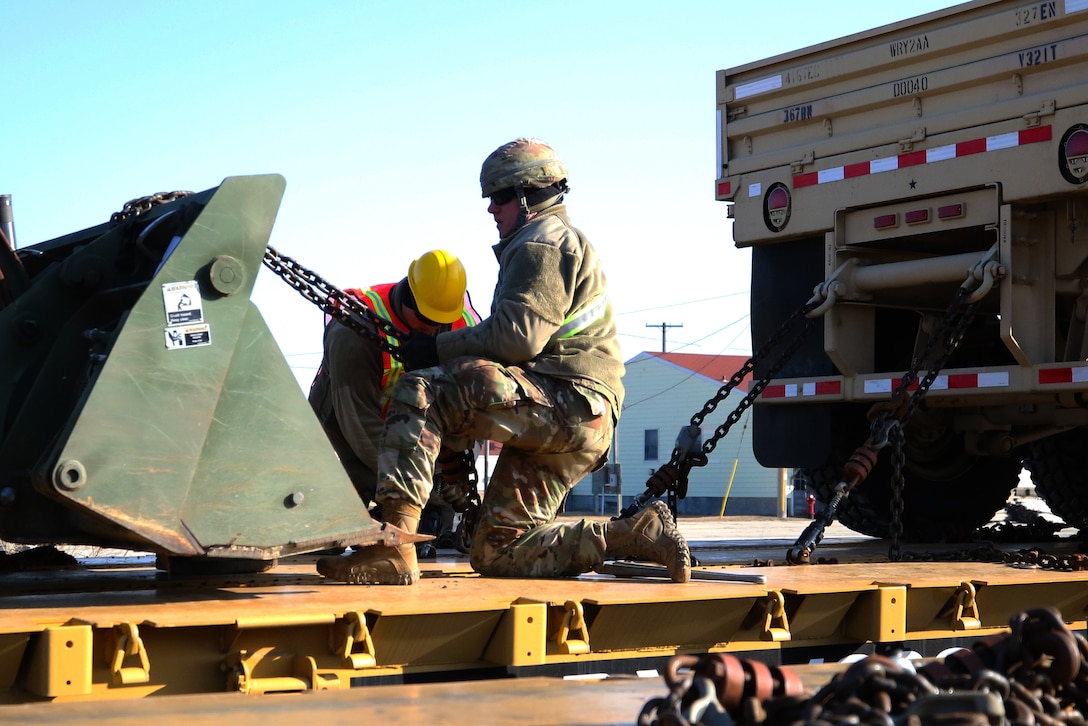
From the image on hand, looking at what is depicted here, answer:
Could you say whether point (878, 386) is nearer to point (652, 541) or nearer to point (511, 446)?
point (652, 541)

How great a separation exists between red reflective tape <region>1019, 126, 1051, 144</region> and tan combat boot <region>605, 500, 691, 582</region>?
9.45 feet

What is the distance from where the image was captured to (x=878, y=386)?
23.8 ft

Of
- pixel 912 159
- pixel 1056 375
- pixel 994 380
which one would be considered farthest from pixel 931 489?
pixel 912 159

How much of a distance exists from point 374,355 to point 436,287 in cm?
45

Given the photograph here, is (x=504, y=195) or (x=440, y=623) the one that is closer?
(x=440, y=623)

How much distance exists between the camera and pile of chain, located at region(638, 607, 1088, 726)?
237cm

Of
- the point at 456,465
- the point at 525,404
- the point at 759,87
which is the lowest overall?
the point at 456,465

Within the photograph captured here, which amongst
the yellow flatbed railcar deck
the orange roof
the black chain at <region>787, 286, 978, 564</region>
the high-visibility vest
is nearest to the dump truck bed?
the black chain at <region>787, 286, 978, 564</region>

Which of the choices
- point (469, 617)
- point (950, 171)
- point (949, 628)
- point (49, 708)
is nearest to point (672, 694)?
point (49, 708)

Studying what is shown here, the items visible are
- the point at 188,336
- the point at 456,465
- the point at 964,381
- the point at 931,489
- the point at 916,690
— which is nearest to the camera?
the point at 916,690

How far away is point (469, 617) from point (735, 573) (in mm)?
1456

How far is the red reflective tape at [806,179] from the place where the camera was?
7.56m

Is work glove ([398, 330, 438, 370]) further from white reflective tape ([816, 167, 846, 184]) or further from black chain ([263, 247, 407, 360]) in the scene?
white reflective tape ([816, 167, 846, 184])

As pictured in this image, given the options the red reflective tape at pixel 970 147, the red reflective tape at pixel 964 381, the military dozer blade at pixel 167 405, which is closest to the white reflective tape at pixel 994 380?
the red reflective tape at pixel 964 381
